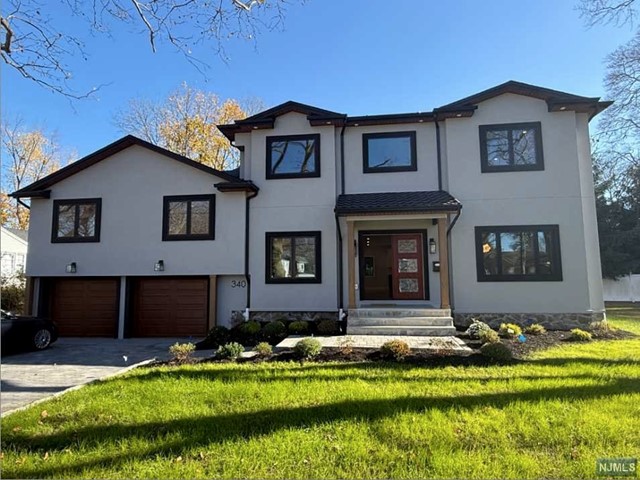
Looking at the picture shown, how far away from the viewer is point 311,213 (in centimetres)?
1226

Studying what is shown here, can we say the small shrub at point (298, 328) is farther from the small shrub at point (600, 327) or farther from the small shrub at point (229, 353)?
the small shrub at point (600, 327)

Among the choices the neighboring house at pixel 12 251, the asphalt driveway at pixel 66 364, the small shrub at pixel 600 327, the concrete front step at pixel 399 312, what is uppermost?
the neighboring house at pixel 12 251

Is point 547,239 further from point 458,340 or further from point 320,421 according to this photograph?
point 320,421

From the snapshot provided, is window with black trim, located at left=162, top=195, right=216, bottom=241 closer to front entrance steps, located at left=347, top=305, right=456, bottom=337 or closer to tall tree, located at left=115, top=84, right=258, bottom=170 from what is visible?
front entrance steps, located at left=347, top=305, right=456, bottom=337

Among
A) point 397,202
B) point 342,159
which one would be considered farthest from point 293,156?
point 397,202

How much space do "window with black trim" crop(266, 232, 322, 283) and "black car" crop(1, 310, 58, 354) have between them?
602 cm

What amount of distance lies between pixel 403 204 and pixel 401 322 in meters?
3.30

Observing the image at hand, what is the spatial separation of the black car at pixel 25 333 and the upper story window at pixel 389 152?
10.1 m

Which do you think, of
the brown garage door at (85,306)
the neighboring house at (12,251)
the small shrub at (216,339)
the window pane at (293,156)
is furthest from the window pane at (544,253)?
the neighboring house at (12,251)

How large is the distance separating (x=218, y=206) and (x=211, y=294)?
2.82 meters

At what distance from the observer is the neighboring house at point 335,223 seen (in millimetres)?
11344

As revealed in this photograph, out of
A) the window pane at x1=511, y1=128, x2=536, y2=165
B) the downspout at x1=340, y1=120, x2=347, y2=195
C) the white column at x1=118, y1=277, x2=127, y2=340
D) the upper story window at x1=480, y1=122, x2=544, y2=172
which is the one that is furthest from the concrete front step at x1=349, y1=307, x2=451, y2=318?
the white column at x1=118, y1=277, x2=127, y2=340

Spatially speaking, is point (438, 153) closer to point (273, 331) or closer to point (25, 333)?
point (273, 331)

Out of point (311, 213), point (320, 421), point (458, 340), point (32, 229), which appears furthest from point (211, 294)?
point (320, 421)
